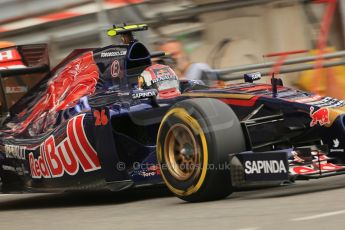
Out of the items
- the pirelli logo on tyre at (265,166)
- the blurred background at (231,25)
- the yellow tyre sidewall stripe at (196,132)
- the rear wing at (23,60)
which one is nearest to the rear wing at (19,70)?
the rear wing at (23,60)

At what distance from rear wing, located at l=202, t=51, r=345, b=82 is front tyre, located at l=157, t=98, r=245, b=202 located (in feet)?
14.5

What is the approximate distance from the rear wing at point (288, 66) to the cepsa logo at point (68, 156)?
12.1ft

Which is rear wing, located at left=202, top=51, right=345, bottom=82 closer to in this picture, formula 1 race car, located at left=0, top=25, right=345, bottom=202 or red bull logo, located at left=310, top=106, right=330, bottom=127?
formula 1 race car, located at left=0, top=25, right=345, bottom=202

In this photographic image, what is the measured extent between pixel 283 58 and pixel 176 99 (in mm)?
4603

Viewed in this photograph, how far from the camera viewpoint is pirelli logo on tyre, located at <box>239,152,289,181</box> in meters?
6.64

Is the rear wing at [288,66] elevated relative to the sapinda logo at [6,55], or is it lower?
lower

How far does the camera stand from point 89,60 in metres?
8.88

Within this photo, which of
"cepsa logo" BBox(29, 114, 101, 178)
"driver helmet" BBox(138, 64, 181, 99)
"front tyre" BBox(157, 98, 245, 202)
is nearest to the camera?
"front tyre" BBox(157, 98, 245, 202)

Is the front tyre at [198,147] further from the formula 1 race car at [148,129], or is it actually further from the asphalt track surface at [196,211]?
the asphalt track surface at [196,211]

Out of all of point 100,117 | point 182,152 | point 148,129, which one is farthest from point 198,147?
point 100,117

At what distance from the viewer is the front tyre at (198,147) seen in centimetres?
686

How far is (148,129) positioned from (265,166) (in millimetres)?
1552

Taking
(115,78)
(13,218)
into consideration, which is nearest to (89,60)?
(115,78)

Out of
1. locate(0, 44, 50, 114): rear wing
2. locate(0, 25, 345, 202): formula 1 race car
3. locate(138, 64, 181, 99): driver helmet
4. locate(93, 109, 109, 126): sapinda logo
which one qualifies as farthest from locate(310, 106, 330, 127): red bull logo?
locate(0, 44, 50, 114): rear wing
